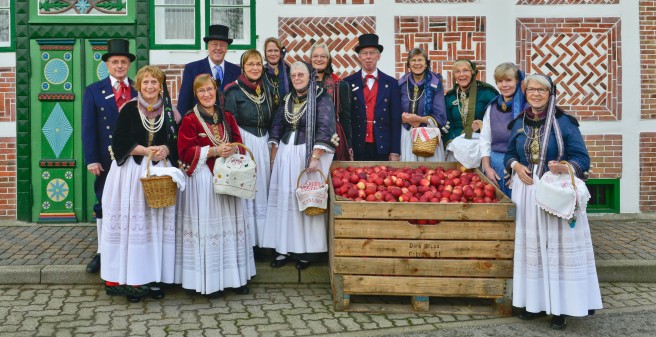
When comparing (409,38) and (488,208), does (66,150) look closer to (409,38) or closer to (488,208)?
(409,38)

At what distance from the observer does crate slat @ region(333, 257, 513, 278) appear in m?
4.93

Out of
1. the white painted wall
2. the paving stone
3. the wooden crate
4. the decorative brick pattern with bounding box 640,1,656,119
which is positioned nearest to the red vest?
the wooden crate

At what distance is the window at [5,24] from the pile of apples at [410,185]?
493 centimetres

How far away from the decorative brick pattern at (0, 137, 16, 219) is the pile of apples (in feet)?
15.0

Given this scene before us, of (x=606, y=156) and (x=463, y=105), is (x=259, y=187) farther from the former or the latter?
(x=606, y=156)

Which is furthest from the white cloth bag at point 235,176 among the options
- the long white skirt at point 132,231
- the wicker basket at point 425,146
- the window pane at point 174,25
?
the window pane at point 174,25

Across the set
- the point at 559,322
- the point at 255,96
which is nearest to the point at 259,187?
the point at 255,96

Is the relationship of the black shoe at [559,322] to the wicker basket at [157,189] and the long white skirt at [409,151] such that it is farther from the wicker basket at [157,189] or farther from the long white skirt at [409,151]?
the wicker basket at [157,189]

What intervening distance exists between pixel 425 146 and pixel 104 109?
2956 millimetres

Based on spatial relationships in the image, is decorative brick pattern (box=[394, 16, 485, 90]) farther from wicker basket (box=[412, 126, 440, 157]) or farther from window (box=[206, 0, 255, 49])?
wicker basket (box=[412, 126, 440, 157])

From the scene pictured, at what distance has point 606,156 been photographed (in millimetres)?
8266

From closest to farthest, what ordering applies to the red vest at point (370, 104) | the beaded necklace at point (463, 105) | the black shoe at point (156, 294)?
1. the black shoe at point (156, 294)
2. the beaded necklace at point (463, 105)
3. the red vest at point (370, 104)

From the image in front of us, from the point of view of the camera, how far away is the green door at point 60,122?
26.1ft

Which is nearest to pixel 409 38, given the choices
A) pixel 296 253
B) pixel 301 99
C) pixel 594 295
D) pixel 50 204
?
pixel 301 99
